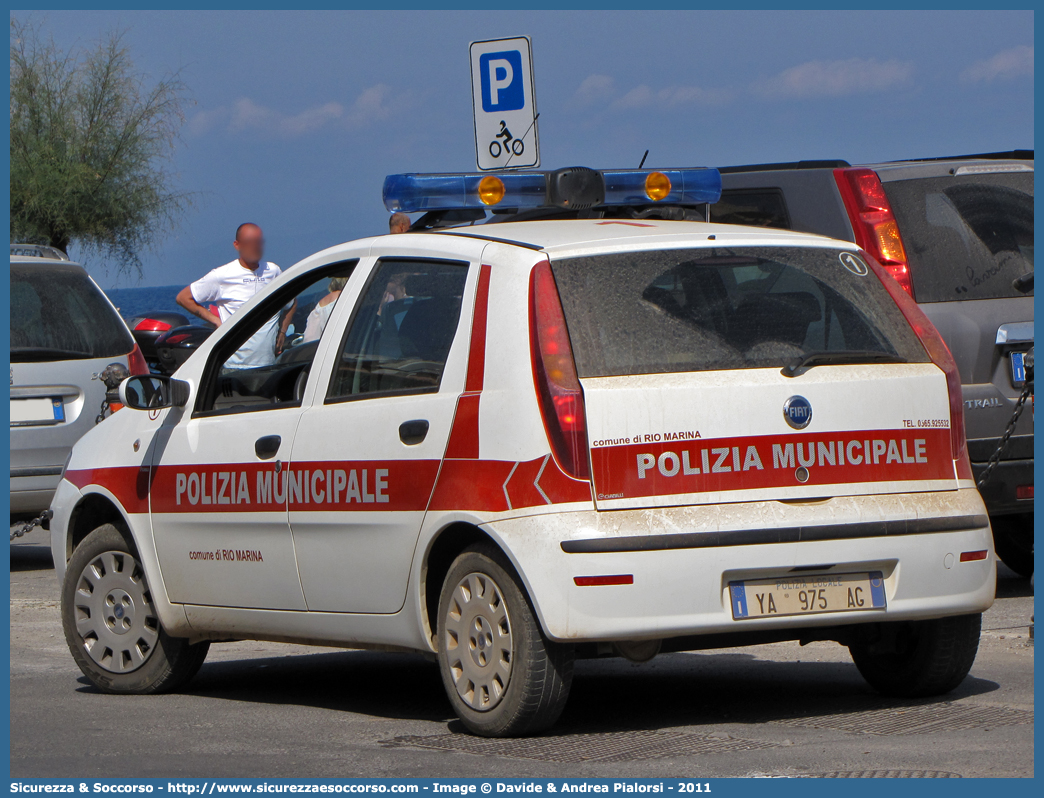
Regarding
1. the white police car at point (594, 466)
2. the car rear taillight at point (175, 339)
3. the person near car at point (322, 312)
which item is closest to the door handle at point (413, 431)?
the white police car at point (594, 466)

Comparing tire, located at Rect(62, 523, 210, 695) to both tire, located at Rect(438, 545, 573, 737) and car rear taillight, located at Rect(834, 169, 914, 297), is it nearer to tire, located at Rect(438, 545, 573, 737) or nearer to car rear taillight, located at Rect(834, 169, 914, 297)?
tire, located at Rect(438, 545, 573, 737)

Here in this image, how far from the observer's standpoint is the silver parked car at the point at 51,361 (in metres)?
11.3

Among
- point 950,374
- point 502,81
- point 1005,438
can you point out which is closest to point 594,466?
point 950,374

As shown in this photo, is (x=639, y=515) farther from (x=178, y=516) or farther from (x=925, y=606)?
(x=178, y=516)

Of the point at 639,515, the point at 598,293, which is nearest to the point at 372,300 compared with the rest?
the point at 598,293

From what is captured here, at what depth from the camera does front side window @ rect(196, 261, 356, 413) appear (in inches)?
255

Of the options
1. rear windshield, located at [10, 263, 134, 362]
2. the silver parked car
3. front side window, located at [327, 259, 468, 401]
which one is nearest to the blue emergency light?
front side window, located at [327, 259, 468, 401]

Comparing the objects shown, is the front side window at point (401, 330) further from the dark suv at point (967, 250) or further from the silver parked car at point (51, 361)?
the silver parked car at point (51, 361)

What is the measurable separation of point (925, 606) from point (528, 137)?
6.47 m

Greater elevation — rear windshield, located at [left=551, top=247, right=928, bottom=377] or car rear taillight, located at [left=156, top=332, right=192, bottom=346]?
rear windshield, located at [left=551, top=247, right=928, bottom=377]

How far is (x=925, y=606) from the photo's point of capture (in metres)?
5.61

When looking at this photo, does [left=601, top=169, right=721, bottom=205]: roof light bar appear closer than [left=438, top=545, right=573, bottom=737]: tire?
No

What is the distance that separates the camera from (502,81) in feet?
38.5

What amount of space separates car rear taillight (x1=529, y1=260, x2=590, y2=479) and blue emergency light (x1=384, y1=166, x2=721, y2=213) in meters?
1.34
